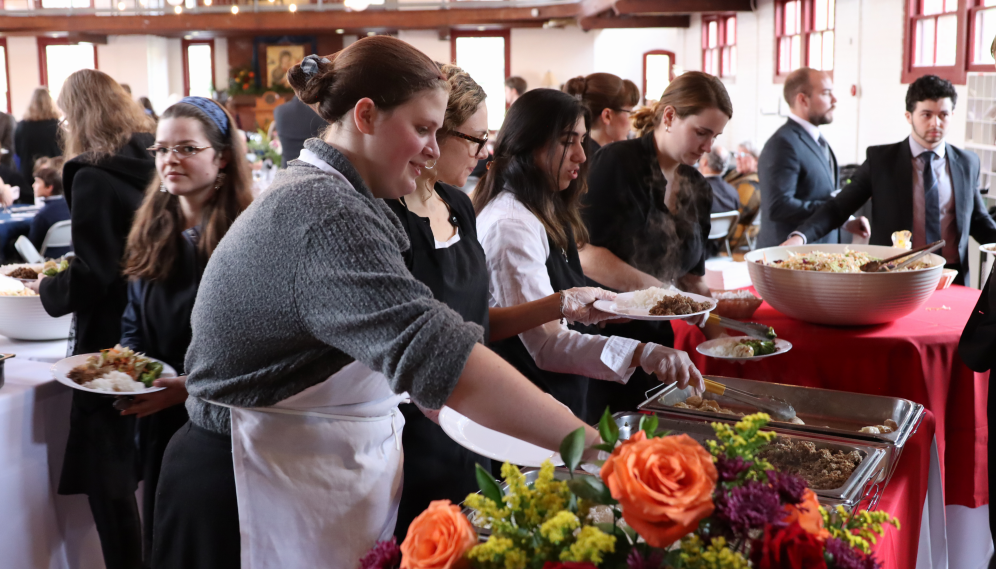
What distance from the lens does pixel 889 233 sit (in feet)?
12.4

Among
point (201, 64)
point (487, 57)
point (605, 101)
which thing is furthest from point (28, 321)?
point (201, 64)

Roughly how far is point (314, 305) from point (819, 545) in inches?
23.0

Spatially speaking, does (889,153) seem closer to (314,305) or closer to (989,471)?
(989,471)

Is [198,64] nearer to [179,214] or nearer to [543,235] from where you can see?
[179,214]

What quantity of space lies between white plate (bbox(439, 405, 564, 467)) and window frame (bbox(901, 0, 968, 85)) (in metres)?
6.10

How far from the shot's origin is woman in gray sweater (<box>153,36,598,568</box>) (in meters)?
0.96

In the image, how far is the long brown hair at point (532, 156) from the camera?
83.0 inches

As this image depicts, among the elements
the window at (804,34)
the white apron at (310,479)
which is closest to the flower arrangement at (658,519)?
the white apron at (310,479)

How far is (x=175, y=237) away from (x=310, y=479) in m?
1.00

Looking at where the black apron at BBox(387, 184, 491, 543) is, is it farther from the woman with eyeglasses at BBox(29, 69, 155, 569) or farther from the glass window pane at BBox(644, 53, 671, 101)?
the glass window pane at BBox(644, 53, 671, 101)

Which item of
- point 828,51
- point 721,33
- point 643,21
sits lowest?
point 828,51

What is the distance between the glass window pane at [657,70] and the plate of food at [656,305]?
13.6 meters

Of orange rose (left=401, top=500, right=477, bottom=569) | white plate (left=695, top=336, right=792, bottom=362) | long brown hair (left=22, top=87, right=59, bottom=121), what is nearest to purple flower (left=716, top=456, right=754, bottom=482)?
orange rose (left=401, top=500, right=477, bottom=569)

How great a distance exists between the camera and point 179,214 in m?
2.10
